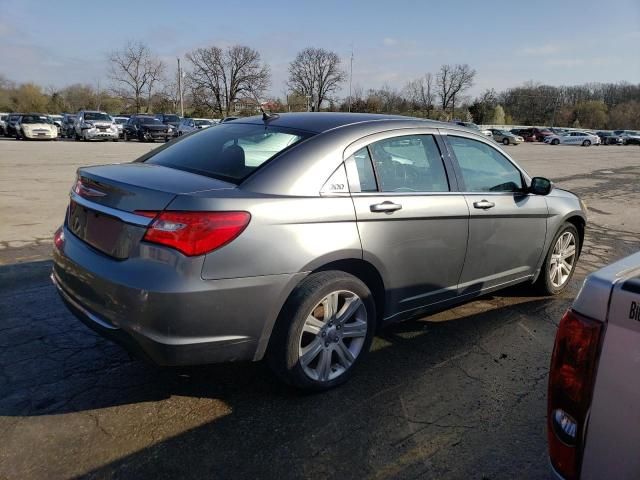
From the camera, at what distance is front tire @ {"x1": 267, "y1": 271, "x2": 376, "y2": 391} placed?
2867 mm

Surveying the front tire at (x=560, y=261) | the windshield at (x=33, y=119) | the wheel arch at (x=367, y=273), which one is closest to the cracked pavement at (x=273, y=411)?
the wheel arch at (x=367, y=273)

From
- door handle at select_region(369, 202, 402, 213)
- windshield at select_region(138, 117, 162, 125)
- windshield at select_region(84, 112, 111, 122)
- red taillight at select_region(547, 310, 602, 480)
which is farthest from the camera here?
windshield at select_region(138, 117, 162, 125)

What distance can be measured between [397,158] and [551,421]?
87.1 inches

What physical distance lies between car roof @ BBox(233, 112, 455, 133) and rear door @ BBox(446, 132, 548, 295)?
0.39 m

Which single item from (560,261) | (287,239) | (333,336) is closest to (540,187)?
(560,261)

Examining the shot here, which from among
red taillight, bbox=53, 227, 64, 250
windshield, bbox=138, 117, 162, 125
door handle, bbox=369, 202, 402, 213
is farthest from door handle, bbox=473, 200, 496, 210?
windshield, bbox=138, 117, 162, 125

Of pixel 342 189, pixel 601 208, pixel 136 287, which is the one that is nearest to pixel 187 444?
pixel 136 287

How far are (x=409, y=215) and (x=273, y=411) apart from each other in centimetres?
150

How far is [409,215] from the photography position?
11.0ft

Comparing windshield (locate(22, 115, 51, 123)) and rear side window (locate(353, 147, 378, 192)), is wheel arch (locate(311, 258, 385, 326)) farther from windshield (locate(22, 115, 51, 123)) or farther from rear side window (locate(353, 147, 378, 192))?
windshield (locate(22, 115, 51, 123))

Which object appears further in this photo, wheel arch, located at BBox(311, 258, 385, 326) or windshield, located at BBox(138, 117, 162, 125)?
windshield, located at BBox(138, 117, 162, 125)

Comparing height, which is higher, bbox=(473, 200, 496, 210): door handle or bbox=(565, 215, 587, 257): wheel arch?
bbox=(473, 200, 496, 210): door handle

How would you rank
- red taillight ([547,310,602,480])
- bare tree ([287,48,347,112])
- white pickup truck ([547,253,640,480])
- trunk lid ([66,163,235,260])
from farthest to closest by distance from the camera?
bare tree ([287,48,347,112]) < trunk lid ([66,163,235,260]) < red taillight ([547,310,602,480]) < white pickup truck ([547,253,640,480])

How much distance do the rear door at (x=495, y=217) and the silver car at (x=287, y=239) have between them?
0.06ft
